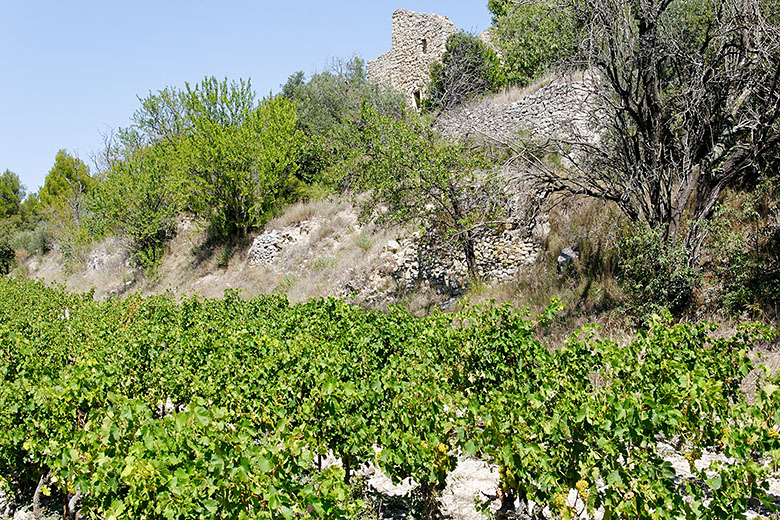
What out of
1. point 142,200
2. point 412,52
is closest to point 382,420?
point 142,200

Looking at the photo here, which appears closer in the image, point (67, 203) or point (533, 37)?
point (533, 37)

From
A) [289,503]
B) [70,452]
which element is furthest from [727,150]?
[70,452]

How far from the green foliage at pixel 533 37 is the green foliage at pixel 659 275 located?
3209 millimetres

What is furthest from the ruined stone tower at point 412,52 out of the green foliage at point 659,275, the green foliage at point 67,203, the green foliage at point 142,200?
the green foliage at point 659,275

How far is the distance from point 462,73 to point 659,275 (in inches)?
702

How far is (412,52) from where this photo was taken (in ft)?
99.6

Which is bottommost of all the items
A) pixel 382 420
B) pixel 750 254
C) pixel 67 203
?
pixel 750 254

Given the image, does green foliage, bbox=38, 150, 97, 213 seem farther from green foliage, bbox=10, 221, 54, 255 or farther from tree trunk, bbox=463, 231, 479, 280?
tree trunk, bbox=463, 231, 479, 280

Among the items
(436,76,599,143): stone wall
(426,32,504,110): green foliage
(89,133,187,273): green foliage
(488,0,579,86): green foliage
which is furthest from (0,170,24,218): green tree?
(436,76,599,143): stone wall

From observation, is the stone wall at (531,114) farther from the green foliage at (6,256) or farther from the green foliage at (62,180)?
the green foliage at (6,256)

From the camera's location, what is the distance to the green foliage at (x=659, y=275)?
25.8 feet

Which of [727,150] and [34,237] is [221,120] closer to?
[727,150]

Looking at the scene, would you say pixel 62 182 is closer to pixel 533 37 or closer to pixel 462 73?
pixel 462 73

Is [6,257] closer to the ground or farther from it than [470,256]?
farther from it
